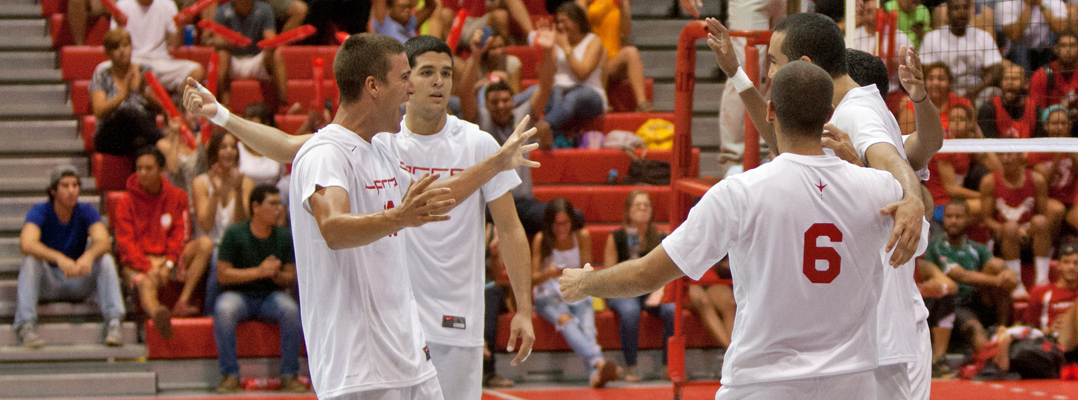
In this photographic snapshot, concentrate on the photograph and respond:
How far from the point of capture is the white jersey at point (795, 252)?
10.7 feet

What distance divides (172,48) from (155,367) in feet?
13.5

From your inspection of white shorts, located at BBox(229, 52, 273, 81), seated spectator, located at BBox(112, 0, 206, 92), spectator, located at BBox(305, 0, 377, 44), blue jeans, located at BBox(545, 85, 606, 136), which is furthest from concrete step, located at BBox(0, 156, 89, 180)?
blue jeans, located at BBox(545, 85, 606, 136)

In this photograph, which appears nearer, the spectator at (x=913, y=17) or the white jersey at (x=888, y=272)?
the white jersey at (x=888, y=272)

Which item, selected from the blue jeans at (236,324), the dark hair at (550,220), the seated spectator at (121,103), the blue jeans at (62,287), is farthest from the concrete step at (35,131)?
the dark hair at (550,220)

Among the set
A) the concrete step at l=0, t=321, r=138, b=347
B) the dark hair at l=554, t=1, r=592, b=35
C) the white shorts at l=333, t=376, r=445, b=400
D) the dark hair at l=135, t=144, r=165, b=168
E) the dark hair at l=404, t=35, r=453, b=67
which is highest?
the dark hair at l=554, t=1, r=592, b=35

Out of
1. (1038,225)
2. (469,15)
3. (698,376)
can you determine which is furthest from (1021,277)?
(469,15)

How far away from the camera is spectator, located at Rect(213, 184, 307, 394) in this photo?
28.5ft

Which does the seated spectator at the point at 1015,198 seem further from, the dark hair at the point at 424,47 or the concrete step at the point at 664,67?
the dark hair at the point at 424,47

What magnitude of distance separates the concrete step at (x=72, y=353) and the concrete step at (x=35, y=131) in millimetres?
3084

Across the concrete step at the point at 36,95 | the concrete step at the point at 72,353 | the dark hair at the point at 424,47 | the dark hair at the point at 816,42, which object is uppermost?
the concrete step at the point at 36,95

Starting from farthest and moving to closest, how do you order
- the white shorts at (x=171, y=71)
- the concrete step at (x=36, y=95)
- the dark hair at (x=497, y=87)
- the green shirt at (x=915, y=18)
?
the concrete step at (x=36, y=95)
the white shorts at (x=171, y=71)
the dark hair at (x=497, y=87)
the green shirt at (x=915, y=18)

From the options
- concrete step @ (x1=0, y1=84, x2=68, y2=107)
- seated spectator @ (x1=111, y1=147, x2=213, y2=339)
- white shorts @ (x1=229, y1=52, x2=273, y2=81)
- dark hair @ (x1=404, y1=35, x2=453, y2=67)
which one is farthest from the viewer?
concrete step @ (x1=0, y1=84, x2=68, y2=107)

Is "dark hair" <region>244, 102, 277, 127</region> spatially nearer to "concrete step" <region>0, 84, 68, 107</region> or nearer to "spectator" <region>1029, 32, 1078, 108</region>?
"concrete step" <region>0, 84, 68, 107</region>

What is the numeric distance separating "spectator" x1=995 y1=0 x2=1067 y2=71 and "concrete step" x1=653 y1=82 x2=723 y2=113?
304 cm
